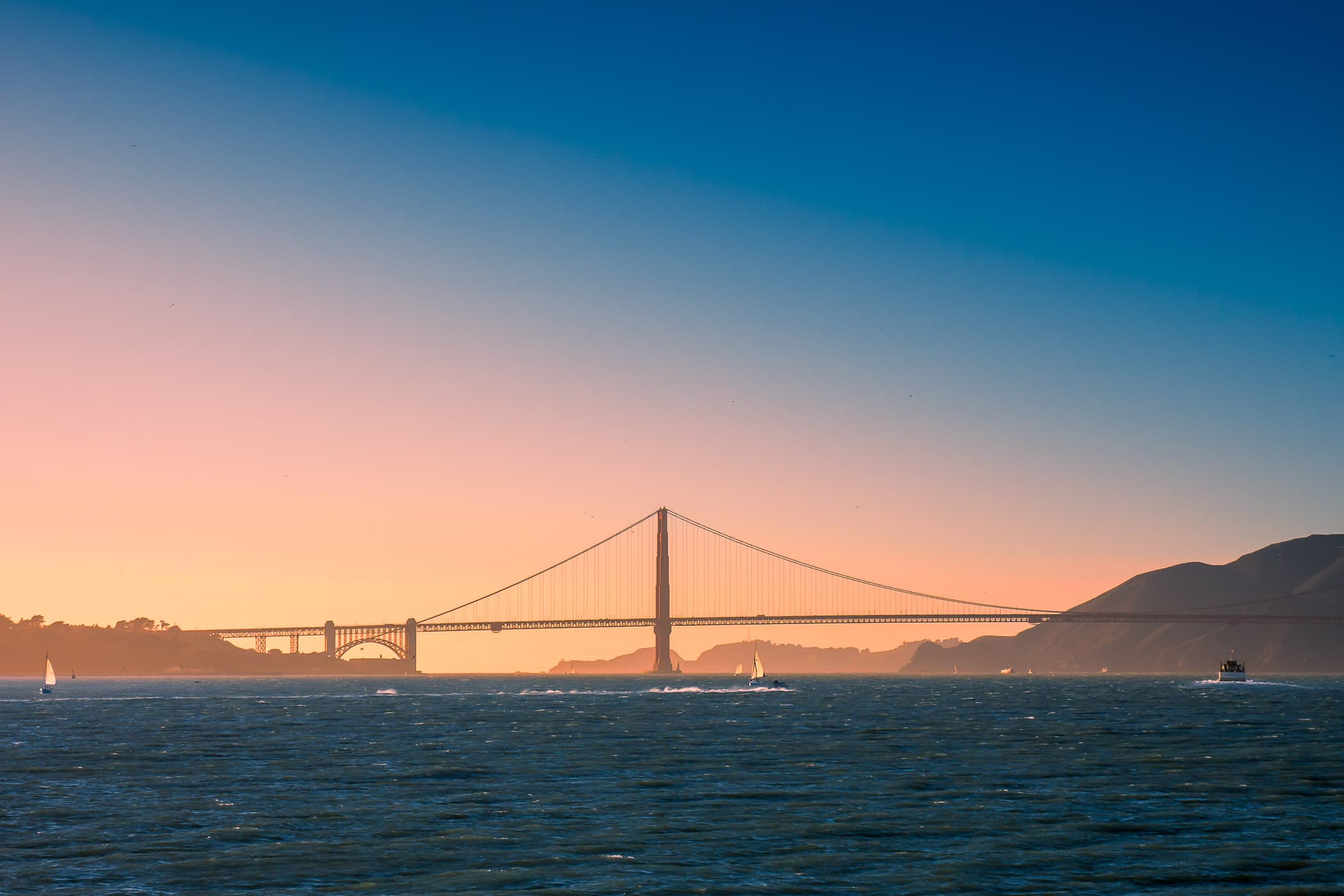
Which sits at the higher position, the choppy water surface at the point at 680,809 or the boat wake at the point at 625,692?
the choppy water surface at the point at 680,809

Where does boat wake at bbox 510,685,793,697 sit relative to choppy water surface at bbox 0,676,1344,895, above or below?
below

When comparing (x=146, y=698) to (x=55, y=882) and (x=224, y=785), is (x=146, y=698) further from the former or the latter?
(x=55, y=882)

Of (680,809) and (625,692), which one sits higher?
(680,809)

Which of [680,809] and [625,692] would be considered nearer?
[680,809]

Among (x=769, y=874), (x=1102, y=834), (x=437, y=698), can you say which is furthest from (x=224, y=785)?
(x=437, y=698)

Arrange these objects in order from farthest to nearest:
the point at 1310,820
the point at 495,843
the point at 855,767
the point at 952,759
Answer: the point at 952,759 < the point at 855,767 < the point at 1310,820 < the point at 495,843

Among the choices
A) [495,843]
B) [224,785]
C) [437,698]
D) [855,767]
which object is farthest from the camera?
[437,698]

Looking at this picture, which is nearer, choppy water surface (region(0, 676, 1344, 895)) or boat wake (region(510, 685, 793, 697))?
choppy water surface (region(0, 676, 1344, 895))

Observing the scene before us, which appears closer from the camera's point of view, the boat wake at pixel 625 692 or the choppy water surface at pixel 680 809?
the choppy water surface at pixel 680 809
